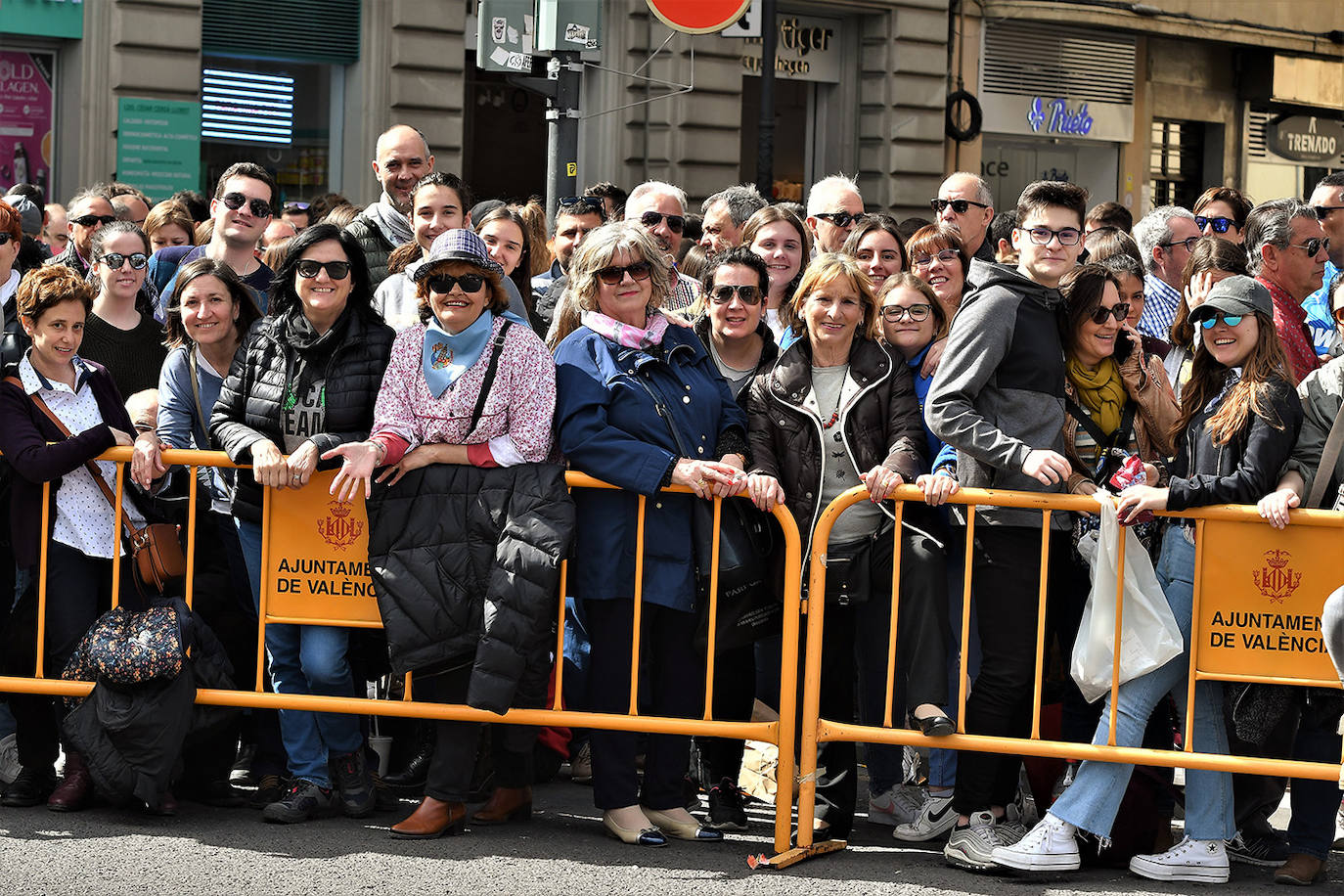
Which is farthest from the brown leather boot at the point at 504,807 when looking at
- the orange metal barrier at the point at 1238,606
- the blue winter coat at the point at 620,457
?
the orange metal barrier at the point at 1238,606

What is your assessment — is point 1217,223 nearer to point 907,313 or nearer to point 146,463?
point 907,313

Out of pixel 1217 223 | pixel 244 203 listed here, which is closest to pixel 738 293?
pixel 244 203

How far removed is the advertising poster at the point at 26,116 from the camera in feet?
47.8

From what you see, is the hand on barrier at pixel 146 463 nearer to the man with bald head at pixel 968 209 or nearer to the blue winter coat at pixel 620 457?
the blue winter coat at pixel 620 457

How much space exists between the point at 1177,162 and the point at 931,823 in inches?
776

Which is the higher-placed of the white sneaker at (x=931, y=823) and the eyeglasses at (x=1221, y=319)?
the eyeglasses at (x=1221, y=319)

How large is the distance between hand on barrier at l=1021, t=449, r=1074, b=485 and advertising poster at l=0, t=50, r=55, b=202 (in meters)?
11.4

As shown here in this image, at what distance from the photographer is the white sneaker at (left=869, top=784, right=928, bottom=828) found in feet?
20.0

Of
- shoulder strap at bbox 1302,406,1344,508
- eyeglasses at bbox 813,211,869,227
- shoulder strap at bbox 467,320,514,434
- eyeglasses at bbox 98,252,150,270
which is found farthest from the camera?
eyeglasses at bbox 813,211,869,227

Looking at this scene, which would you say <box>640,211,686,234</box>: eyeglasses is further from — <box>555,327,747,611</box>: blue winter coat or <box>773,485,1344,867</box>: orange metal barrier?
<box>773,485,1344,867</box>: orange metal barrier

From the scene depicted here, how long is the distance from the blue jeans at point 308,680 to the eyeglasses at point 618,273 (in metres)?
1.45

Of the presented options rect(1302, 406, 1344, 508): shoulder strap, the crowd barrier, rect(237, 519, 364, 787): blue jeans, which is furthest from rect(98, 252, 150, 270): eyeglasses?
rect(1302, 406, 1344, 508): shoulder strap

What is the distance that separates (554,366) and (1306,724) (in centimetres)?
267

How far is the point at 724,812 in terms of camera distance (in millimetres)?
6012
